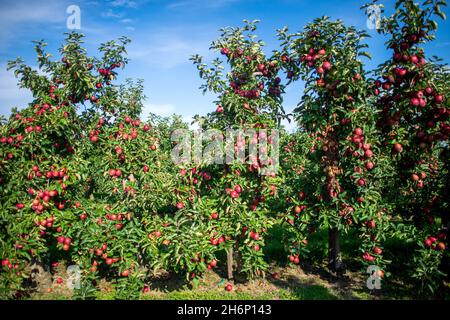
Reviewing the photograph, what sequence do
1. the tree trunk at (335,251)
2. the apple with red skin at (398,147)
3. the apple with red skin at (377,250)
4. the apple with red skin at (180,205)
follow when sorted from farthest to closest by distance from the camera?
1. the tree trunk at (335,251)
2. the apple with red skin at (180,205)
3. the apple with red skin at (377,250)
4. the apple with red skin at (398,147)

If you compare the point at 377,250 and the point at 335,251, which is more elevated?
the point at 377,250

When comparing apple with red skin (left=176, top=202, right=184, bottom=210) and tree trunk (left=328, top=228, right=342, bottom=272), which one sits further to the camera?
tree trunk (left=328, top=228, right=342, bottom=272)

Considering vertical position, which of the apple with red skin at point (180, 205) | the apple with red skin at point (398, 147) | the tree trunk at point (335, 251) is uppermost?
the apple with red skin at point (398, 147)

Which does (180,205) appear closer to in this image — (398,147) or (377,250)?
(377,250)

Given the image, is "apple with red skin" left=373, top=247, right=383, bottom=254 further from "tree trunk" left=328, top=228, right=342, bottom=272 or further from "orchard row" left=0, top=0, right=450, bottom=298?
"tree trunk" left=328, top=228, right=342, bottom=272

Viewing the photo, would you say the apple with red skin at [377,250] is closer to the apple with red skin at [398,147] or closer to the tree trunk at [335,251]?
the tree trunk at [335,251]

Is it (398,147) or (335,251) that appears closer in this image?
(398,147)

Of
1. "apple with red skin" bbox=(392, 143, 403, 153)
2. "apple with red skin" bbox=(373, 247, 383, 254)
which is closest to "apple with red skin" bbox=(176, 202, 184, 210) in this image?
"apple with red skin" bbox=(373, 247, 383, 254)

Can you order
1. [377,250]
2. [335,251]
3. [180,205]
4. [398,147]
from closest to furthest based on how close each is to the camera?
[398,147] → [377,250] → [180,205] → [335,251]

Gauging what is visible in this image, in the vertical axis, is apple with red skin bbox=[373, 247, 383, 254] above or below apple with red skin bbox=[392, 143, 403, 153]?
below

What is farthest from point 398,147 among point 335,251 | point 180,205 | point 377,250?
point 180,205

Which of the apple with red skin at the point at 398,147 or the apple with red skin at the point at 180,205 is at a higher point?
the apple with red skin at the point at 398,147

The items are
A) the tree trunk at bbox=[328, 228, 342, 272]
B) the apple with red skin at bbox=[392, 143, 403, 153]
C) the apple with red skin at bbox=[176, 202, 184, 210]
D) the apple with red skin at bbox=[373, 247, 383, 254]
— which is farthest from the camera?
the tree trunk at bbox=[328, 228, 342, 272]

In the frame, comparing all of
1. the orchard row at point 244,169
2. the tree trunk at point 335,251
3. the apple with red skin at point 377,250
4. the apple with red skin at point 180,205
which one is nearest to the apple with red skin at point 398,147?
the orchard row at point 244,169
